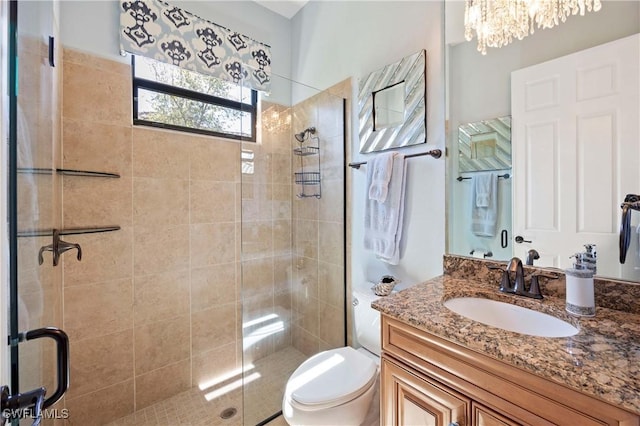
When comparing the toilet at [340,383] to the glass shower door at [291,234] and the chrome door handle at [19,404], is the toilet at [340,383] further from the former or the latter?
the chrome door handle at [19,404]

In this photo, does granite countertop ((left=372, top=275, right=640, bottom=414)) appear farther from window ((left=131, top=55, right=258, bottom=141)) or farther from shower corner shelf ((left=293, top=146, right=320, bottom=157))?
window ((left=131, top=55, right=258, bottom=141))

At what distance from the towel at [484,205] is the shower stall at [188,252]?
89 cm

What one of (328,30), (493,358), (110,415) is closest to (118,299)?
(110,415)

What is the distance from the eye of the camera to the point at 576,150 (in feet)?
3.23

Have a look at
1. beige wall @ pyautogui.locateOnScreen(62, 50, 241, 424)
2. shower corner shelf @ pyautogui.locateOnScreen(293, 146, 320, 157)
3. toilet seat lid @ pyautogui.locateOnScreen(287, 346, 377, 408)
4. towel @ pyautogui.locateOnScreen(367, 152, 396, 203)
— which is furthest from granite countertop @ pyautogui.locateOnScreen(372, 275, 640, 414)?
Result: beige wall @ pyautogui.locateOnScreen(62, 50, 241, 424)

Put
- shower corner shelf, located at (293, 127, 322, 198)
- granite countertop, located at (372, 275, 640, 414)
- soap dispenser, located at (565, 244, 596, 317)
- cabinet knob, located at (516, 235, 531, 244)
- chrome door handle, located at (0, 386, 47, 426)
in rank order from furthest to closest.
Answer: shower corner shelf, located at (293, 127, 322, 198) < cabinet knob, located at (516, 235, 531, 244) < soap dispenser, located at (565, 244, 596, 317) < granite countertop, located at (372, 275, 640, 414) < chrome door handle, located at (0, 386, 47, 426)

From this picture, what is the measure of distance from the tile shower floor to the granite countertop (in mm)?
1285

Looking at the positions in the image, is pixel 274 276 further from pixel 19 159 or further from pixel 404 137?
pixel 19 159

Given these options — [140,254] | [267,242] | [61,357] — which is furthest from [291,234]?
[61,357]

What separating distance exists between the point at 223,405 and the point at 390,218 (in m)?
1.63

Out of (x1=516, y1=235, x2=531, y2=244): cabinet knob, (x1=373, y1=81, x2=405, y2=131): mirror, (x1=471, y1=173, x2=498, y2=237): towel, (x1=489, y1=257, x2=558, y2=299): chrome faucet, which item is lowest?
(x1=489, y1=257, x2=558, y2=299): chrome faucet

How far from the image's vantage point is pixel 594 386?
55 centimetres

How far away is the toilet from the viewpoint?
119 centimetres

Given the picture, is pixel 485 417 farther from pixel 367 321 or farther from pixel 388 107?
pixel 388 107
